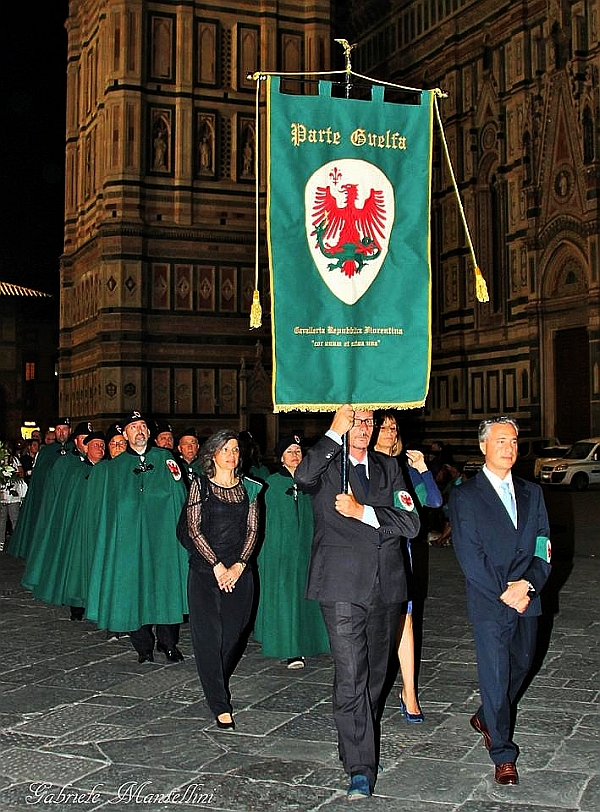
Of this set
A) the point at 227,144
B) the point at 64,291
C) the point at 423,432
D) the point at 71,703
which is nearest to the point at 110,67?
the point at 227,144

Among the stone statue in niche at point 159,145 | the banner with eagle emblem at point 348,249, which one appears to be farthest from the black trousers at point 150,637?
the stone statue in niche at point 159,145

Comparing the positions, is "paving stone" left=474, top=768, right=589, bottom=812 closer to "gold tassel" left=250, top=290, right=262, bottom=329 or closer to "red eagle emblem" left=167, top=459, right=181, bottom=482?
"gold tassel" left=250, top=290, right=262, bottom=329

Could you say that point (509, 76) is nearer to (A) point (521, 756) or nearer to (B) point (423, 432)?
(B) point (423, 432)

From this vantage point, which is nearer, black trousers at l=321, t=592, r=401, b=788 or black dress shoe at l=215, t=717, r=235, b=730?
black trousers at l=321, t=592, r=401, b=788

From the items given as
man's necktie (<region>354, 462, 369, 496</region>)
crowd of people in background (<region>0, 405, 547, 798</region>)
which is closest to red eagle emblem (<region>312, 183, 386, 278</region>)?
crowd of people in background (<region>0, 405, 547, 798</region>)

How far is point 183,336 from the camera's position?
110 feet

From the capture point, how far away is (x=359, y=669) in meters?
4.73

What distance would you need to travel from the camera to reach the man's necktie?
5047mm

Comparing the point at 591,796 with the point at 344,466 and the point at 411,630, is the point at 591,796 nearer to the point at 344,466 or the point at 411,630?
the point at 411,630

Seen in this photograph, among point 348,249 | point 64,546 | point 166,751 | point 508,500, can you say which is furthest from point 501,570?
point 64,546

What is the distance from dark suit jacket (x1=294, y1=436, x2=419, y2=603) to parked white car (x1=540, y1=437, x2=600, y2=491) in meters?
22.5

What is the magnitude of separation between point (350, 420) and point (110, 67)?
31103 mm

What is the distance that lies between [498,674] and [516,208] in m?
28.8

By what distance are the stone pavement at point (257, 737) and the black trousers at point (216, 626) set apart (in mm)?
211
